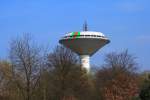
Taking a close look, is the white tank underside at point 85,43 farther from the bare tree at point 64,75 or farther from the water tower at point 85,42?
the bare tree at point 64,75

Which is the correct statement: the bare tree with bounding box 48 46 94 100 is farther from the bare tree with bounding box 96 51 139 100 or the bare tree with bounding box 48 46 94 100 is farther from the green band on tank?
the green band on tank

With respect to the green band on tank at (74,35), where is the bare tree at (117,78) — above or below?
below

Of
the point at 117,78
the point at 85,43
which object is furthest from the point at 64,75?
the point at 85,43

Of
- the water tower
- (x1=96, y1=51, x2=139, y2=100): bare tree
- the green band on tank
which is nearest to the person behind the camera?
(x1=96, y1=51, x2=139, y2=100): bare tree

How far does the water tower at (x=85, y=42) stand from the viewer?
135000 mm

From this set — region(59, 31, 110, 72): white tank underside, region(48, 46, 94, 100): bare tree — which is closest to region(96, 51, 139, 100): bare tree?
region(48, 46, 94, 100): bare tree

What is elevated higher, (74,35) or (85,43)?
(74,35)

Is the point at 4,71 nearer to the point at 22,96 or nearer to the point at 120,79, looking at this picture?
the point at 22,96

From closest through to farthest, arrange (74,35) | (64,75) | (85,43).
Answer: (64,75) → (85,43) → (74,35)

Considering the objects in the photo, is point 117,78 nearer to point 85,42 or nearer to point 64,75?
point 64,75

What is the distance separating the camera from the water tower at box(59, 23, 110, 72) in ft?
443

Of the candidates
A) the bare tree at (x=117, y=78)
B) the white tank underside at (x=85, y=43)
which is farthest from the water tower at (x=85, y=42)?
the bare tree at (x=117, y=78)

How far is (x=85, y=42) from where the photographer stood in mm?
137875

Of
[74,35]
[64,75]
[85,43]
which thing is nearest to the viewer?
[64,75]
